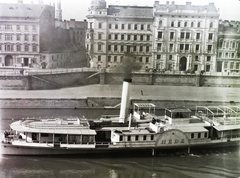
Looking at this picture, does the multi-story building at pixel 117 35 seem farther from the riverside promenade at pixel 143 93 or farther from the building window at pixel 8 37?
the building window at pixel 8 37

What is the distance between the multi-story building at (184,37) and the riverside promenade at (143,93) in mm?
565

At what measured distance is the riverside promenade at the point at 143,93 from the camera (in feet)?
29.7

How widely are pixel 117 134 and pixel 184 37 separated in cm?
328

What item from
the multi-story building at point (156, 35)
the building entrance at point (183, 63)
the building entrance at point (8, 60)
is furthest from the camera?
the building entrance at point (183, 63)

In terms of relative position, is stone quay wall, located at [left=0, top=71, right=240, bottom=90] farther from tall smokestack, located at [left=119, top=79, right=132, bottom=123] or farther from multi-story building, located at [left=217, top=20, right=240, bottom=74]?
tall smokestack, located at [left=119, top=79, right=132, bottom=123]

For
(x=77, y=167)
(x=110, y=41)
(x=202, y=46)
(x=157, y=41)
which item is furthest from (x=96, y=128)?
(x=202, y=46)

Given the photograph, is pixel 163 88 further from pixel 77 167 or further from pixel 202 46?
pixel 77 167

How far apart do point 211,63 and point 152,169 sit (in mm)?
3943

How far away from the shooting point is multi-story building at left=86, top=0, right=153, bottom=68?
8094 mm

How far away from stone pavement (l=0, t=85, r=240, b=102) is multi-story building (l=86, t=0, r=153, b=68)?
0.72 metres

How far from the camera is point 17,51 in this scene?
8.43m

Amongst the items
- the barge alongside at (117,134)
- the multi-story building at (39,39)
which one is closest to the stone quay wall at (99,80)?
the multi-story building at (39,39)

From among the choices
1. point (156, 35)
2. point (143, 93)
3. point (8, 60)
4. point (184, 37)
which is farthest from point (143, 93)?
point (8, 60)

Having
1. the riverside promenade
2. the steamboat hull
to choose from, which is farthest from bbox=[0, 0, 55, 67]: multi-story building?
the steamboat hull
